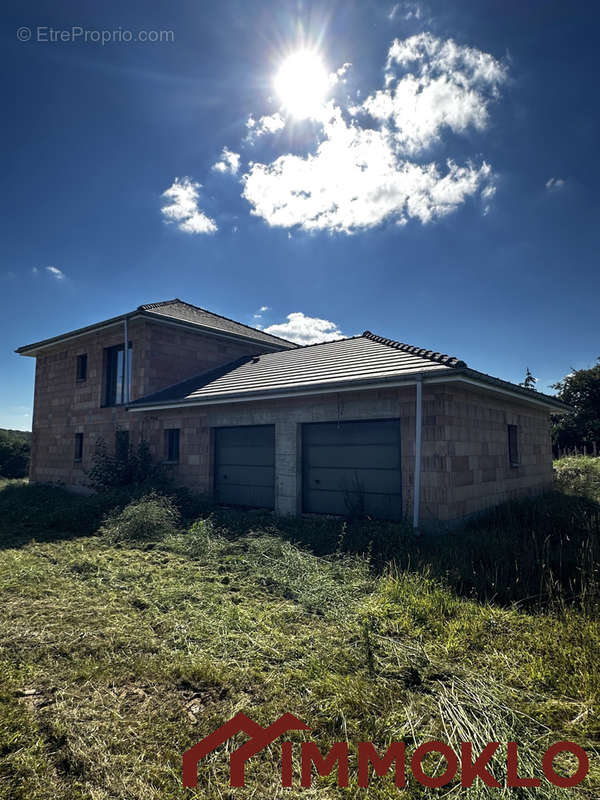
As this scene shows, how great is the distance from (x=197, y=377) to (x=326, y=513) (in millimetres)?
7672

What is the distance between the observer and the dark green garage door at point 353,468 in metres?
8.84

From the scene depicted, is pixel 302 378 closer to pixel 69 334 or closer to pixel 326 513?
pixel 326 513

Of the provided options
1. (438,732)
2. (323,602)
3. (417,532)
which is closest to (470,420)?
(417,532)

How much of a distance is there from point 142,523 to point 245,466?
10.7 ft

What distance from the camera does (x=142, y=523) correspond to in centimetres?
884

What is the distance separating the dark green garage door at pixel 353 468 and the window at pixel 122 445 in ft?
20.4

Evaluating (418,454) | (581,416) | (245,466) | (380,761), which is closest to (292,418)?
(245,466)

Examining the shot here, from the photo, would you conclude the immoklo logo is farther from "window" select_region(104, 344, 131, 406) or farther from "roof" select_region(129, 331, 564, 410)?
"window" select_region(104, 344, 131, 406)

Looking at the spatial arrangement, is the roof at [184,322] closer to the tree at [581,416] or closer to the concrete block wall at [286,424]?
the concrete block wall at [286,424]

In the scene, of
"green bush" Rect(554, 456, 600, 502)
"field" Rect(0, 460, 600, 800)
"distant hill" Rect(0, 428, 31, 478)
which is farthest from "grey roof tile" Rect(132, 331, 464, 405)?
"distant hill" Rect(0, 428, 31, 478)

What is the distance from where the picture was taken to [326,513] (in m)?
9.73

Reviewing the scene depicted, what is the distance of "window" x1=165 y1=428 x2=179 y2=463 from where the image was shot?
13.4m

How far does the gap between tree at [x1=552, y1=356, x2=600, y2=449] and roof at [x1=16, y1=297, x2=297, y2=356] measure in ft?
62.9

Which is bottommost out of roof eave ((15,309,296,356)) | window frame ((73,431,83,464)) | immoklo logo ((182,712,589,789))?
immoklo logo ((182,712,589,789))
